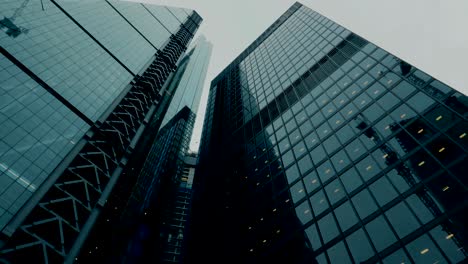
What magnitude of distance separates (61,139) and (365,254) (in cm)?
2490

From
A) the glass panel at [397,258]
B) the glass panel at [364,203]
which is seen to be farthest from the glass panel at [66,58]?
the glass panel at [397,258]

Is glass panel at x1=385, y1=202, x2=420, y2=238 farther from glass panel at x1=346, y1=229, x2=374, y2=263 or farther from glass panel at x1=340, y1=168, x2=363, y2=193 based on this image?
glass panel at x1=340, y1=168, x2=363, y2=193

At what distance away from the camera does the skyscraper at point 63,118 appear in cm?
1762

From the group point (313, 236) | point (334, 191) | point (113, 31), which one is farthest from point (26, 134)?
point (113, 31)

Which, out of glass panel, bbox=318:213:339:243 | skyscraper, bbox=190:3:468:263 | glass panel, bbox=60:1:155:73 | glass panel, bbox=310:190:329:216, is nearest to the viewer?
skyscraper, bbox=190:3:468:263

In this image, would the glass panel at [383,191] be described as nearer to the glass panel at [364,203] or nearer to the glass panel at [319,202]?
the glass panel at [364,203]

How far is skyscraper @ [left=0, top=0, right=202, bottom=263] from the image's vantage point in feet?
57.8

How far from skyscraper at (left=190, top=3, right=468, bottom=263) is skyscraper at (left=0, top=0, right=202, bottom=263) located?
46.3 ft

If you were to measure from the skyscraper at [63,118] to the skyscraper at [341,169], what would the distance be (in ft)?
46.3

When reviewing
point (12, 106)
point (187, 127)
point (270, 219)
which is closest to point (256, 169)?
point (270, 219)

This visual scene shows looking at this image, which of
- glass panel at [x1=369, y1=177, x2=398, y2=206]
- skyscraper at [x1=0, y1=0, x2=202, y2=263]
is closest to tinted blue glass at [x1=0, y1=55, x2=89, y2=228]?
skyscraper at [x1=0, y1=0, x2=202, y2=263]

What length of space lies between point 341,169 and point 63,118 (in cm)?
2558

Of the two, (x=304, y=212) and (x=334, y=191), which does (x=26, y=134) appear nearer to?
(x=304, y=212)

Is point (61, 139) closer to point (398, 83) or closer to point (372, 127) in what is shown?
point (372, 127)
